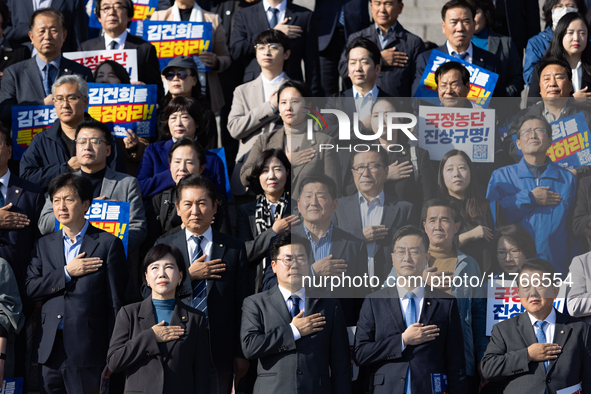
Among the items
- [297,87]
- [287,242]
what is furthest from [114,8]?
[287,242]

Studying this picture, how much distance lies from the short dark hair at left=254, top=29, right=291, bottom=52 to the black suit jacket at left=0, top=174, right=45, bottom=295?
2624 millimetres

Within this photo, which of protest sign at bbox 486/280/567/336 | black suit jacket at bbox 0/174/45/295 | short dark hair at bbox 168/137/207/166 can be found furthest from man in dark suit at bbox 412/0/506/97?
black suit jacket at bbox 0/174/45/295

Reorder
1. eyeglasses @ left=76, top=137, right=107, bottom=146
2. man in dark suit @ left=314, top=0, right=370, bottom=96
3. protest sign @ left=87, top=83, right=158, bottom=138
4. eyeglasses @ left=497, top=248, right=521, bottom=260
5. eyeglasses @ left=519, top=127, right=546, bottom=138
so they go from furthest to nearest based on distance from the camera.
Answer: man in dark suit @ left=314, top=0, right=370, bottom=96, protest sign @ left=87, top=83, right=158, bottom=138, eyeglasses @ left=76, top=137, right=107, bottom=146, eyeglasses @ left=519, top=127, right=546, bottom=138, eyeglasses @ left=497, top=248, right=521, bottom=260

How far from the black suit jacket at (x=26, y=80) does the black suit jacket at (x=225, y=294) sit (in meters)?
2.43

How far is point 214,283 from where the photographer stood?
5480 millimetres

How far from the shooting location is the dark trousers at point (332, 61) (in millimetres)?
8859

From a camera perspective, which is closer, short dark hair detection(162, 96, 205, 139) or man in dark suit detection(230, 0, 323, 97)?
short dark hair detection(162, 96, 205, 139)

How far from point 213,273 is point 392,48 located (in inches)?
Answer: 136

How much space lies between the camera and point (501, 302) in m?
5.43

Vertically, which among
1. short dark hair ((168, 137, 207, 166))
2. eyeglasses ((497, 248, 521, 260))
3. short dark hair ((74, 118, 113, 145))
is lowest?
eyeglasses ((497, 248, 521, 260))

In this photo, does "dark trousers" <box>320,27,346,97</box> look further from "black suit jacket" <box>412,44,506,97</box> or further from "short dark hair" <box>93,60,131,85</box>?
"short dark hair" <box>93,60,131,85</box>

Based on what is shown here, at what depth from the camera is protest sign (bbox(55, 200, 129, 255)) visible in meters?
5.73

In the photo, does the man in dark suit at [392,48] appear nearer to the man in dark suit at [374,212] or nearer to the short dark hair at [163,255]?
the man in dark suit at [374,212]

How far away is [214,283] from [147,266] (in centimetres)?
53
